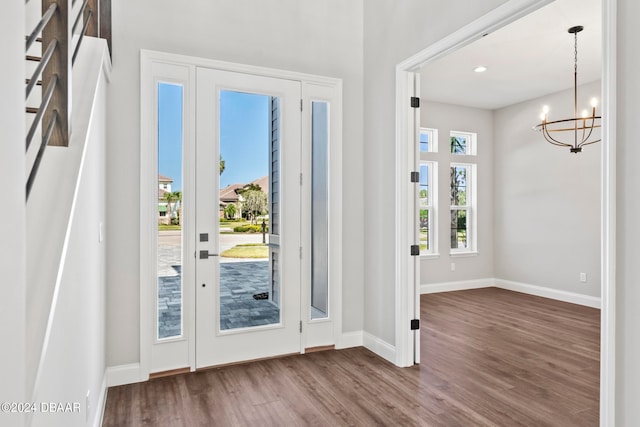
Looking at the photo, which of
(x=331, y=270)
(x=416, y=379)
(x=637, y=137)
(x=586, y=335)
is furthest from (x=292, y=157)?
(x=586, y=335)

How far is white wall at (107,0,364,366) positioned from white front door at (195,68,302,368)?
0.99 ft

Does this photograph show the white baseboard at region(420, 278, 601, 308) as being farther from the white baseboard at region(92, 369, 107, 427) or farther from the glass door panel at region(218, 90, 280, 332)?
the white baseboard at region(92, 369, 107, 427)

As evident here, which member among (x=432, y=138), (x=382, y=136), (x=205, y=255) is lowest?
(x=205, y=255)

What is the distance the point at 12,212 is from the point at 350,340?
3354 mm

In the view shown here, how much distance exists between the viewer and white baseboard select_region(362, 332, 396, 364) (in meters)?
3.39

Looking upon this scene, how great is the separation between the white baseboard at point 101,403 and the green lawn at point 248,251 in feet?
3.92

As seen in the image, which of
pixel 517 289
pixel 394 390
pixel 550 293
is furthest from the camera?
pixel 517 289

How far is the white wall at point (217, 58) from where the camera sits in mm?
2965

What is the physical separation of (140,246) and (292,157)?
4.67ft

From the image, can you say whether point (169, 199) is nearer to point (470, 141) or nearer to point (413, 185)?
point (413, 185)

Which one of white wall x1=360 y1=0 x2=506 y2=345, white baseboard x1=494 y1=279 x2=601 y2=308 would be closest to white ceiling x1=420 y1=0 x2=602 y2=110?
white wall x1=360 y1=0 x2=506 y2=345

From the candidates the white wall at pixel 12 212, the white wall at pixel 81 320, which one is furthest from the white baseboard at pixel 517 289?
the white wall at pixel 12 212

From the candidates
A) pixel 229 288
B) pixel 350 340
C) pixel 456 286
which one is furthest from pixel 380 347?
pixel 456 286

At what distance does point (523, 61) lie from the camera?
15.6ft
